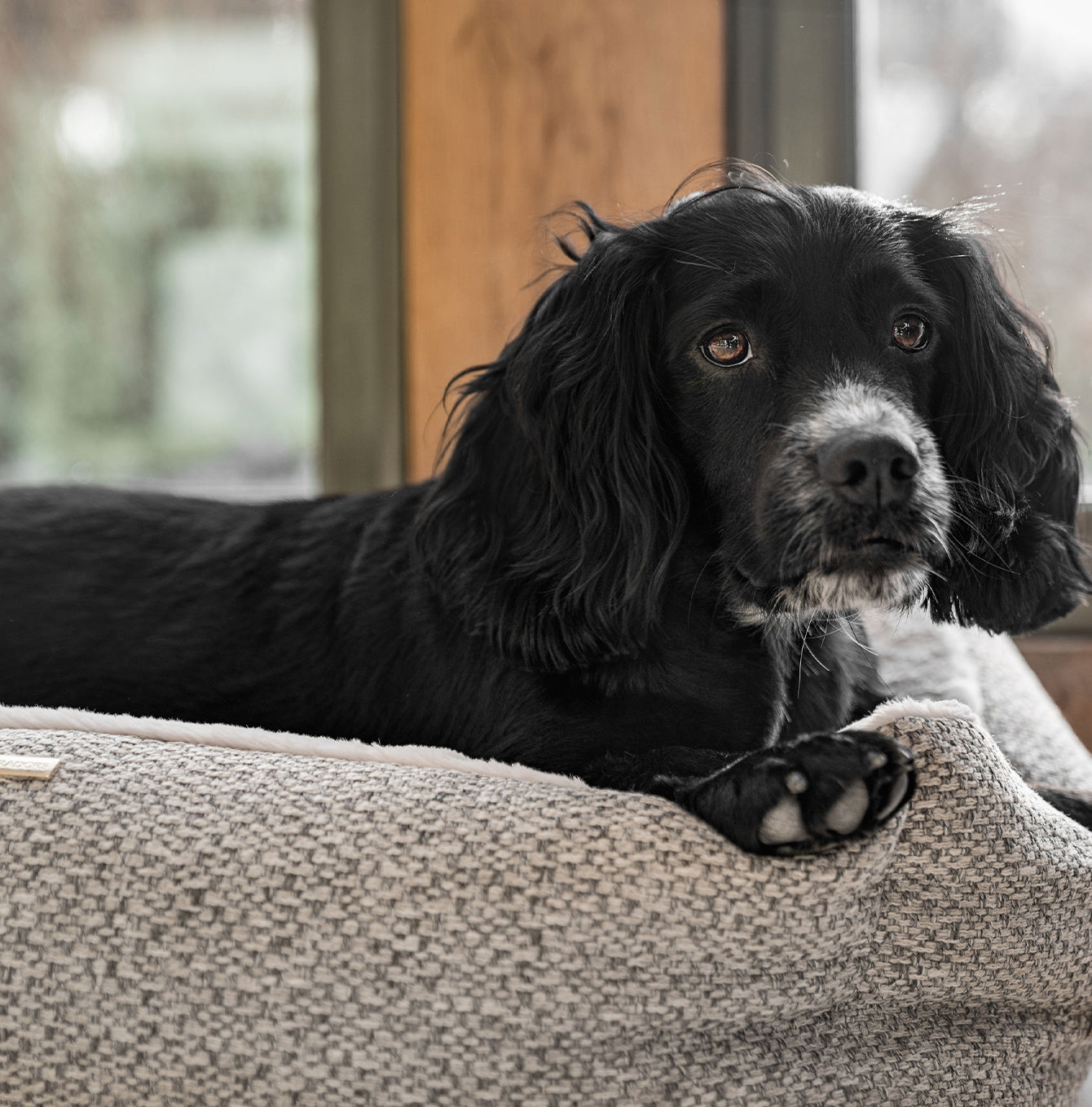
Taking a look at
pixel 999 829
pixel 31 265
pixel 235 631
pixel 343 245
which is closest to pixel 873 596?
pixel 999 829

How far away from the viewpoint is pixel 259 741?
105 centimetres

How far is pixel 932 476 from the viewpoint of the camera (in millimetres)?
998

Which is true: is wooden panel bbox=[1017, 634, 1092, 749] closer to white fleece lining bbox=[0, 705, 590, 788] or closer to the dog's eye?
the dog's eye

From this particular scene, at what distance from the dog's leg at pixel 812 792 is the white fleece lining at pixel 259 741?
152mm

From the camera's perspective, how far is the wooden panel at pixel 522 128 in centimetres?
207

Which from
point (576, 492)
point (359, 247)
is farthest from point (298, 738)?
point (359, 247)

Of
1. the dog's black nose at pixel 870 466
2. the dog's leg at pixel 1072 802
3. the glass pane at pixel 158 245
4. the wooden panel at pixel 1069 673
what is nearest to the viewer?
the dog's black nose at pixel 870 466

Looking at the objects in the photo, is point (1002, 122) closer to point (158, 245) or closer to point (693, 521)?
point (693, 521)

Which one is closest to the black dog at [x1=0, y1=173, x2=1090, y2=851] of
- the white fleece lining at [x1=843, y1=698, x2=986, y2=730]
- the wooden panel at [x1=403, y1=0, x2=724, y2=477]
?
the white fleece lining at [x1=843, y1=698, x2=986, y2=730]

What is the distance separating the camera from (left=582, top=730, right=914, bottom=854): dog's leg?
82 cm

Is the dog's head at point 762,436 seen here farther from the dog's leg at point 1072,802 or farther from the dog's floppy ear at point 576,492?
the dog's leg at point 1072,802

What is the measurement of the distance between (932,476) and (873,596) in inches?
4.7

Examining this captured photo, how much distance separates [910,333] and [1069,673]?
3.86 feet

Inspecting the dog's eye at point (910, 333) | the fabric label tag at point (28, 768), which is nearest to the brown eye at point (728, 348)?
the dog's eye at point (910, 333)
